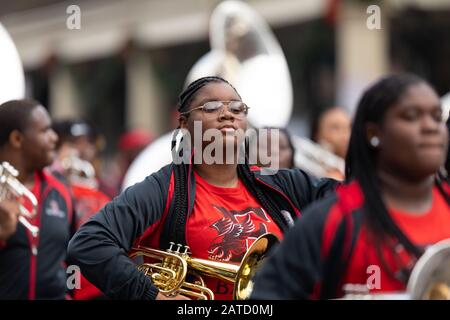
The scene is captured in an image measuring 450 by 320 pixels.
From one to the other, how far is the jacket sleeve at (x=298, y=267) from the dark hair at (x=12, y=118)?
2.79 m

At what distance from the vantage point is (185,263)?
3865 mm

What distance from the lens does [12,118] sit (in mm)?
5441

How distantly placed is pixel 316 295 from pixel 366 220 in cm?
26

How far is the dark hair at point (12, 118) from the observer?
543cm

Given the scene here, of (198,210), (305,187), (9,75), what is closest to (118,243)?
→ (198,210)

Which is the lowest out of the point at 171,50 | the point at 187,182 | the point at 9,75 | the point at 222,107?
the point at 187,182

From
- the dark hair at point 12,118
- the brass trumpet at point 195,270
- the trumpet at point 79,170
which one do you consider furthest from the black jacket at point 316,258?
the trumpet at point 79,170

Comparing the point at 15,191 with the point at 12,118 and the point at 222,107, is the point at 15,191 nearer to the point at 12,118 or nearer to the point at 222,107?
the point at 12,118

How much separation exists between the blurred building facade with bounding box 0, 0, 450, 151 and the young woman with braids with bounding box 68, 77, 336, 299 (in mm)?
7270

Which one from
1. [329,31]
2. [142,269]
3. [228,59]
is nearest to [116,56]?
[329,31]

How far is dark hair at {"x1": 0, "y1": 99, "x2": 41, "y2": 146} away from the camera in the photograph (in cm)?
543

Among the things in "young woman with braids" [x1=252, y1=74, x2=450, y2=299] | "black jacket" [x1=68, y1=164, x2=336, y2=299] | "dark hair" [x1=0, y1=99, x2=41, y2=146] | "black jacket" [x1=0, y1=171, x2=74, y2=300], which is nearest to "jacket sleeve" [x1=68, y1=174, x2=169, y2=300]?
"black jacket" [x1=68, y1=164, x2=336, y2=299]

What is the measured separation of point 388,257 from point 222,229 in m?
1.11

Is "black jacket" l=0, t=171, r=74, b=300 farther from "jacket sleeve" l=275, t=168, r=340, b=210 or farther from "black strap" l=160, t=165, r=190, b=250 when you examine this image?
"jacket sleeve" l=275, t=168, r=340, b=210
